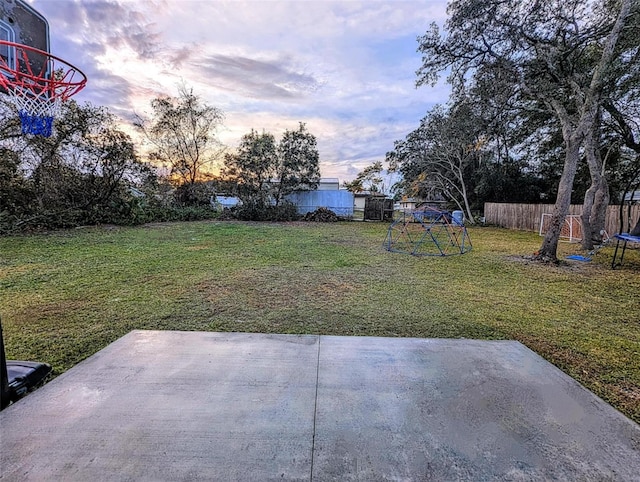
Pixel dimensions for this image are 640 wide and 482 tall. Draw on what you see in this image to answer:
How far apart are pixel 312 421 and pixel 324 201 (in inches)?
606

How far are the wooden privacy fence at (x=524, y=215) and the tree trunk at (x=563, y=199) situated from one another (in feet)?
18.5

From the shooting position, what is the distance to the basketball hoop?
2521mm

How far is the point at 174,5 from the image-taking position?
496 centimetres

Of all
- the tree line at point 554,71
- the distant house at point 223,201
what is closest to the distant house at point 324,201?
the distant house at point 223,201

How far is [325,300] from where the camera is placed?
11.9ft

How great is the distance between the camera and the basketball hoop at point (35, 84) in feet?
8.27

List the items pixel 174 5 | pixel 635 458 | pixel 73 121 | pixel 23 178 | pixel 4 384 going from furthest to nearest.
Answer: pixel 73 121 < pixel 23 178 < pixel 174 5 < pixel 4 384 < pixel 635 458

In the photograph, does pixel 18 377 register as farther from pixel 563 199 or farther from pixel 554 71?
pixel 554 71

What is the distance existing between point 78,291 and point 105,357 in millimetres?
2248

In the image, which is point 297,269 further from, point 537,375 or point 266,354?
point 537,375

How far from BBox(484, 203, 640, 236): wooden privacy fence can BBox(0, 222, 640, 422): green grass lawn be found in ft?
12.7

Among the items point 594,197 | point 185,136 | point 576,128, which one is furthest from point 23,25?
point 185,136

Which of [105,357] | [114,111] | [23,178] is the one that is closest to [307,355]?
[105,357]

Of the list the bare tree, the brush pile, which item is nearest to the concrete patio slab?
the brush pile
